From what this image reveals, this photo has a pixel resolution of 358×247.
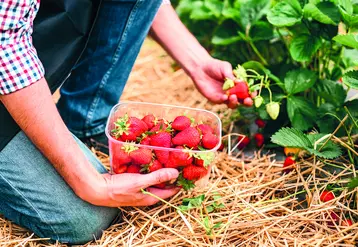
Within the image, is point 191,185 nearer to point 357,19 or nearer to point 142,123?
point 142,123

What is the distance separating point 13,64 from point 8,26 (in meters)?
0.09

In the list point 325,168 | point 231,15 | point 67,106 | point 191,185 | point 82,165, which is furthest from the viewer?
point 231,15

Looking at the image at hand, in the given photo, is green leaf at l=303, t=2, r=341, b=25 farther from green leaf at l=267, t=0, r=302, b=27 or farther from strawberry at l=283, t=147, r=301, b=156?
strawberry at l=283, t=147, r=301, b=156

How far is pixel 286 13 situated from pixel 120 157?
749mm

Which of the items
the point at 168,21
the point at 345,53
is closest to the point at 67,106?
the point at 168,21

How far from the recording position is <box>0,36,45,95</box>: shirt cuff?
1.12 metres

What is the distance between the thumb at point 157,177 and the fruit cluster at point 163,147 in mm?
20

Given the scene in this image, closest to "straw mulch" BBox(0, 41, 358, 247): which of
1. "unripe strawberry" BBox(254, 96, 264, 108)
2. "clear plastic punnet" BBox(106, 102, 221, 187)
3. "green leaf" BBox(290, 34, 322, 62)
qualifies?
"clear plastic punnet" BBox(106, 102, 221, 187)

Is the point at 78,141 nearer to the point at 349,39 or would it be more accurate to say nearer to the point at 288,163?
the point at 288,163

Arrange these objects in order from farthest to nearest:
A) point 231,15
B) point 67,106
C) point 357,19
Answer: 1. point 231,15
2. point 67,106
3. point 357,19

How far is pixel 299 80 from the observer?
1696 mm

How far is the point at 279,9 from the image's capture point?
1.64 metres

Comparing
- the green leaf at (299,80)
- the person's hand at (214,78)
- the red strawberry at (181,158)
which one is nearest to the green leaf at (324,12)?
the green leaf at (299,80)

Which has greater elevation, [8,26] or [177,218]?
[8,26]
